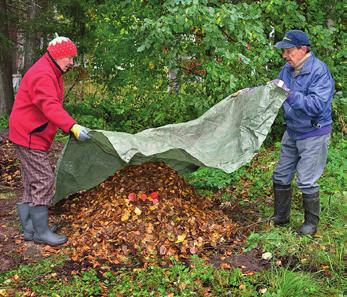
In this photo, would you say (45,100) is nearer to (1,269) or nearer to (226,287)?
(1,269)

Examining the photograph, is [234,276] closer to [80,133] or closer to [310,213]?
[310,213]

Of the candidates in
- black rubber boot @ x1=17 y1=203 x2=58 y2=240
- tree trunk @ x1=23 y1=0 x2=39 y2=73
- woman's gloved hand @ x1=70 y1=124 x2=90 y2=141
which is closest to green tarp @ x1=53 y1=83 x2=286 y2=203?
woman's gloved hand @ x1=70 y1=124 x2=90 y2=141

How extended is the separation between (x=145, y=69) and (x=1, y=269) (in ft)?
11.8

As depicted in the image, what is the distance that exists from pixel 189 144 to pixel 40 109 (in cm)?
138

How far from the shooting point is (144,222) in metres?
4.05

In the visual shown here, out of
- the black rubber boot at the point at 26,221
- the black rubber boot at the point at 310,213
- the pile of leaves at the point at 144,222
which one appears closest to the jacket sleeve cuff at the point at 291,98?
the black rubber boot at the point at 310,213

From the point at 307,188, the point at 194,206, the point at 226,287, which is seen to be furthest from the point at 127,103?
the point at 226,287

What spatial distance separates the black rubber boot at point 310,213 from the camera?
161 inches

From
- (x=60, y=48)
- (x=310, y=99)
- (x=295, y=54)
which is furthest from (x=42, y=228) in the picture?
(x=295, y=54)

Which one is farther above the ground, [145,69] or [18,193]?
[145,69]

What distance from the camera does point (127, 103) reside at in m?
7.32

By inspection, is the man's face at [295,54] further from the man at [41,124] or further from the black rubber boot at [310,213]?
the man at [41,124]

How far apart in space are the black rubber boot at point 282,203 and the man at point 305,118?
0.02m

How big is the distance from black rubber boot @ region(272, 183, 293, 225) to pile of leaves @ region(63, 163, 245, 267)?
43 centimetres
